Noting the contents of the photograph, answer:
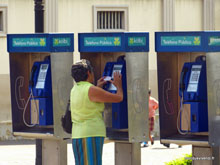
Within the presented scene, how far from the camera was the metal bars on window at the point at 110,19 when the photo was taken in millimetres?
22188

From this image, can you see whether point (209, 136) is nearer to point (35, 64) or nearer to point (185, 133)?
point (185, 133)

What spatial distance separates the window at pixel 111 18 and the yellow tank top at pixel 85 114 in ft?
40.4

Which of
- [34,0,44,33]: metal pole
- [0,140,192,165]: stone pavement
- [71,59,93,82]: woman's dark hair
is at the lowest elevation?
[0,140,192,165]: stone pavement

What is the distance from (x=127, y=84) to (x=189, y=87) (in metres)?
0.76

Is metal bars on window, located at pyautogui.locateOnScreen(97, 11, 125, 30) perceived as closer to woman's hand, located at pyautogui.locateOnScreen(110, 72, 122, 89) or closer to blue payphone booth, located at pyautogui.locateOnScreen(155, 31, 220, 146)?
blue payphone booth, located at pyautogui.locateOnScreen(155, 31, 220, 146)

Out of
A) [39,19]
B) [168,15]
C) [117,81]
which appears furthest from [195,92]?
[168,15]

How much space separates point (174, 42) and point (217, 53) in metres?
0.67

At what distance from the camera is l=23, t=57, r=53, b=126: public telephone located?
11.5 m

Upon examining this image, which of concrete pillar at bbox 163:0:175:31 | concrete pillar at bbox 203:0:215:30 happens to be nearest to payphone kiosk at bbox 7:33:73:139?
concrete pillar at bbox 163:0:175:31

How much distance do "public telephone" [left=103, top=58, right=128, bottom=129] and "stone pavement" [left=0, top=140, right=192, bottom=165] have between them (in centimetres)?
554

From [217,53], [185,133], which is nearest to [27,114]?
[185,133]

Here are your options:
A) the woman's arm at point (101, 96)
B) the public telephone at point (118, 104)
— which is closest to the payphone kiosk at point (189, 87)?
the public telephone at point (118, 104)

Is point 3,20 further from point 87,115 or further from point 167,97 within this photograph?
point 87,115

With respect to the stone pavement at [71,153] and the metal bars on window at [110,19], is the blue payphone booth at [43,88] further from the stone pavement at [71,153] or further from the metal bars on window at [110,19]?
the metal bars on window at [110,19]
